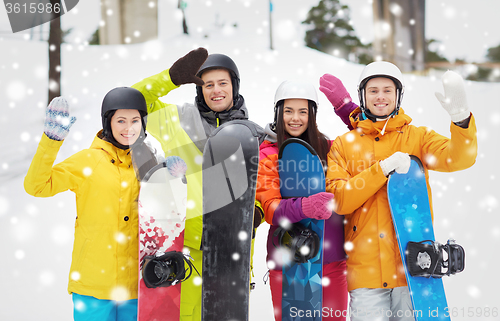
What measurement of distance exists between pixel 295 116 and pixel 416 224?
932mm

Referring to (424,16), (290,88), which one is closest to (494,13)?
(424,16)

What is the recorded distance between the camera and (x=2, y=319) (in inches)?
152

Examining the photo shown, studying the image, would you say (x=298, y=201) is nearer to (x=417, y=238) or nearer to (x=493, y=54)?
(x=417, y=238)

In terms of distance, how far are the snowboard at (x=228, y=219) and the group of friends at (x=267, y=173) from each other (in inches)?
7.3

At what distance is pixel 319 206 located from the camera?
1.98m

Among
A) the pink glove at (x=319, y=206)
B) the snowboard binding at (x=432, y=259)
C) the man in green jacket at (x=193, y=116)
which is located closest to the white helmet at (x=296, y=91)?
the man in green jacket at (x=193, y=116)

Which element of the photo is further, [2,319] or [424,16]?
[424,16]

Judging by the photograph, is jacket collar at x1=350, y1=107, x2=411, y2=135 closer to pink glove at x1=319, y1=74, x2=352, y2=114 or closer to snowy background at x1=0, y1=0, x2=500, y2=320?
pink glove at x1=319, y1=74, x2=352, y2=114

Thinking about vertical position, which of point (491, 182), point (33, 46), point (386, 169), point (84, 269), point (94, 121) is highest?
point (33, 46)

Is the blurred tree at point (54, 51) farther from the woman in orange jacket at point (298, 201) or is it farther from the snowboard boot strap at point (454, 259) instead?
the snowboard boot strap at point (454, 259)

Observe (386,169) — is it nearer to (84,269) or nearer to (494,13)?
(84,269)

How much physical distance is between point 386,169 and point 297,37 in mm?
8435

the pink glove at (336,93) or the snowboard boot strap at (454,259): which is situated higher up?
the pink glove at (336,93)

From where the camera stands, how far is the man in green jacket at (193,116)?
2.14 m
